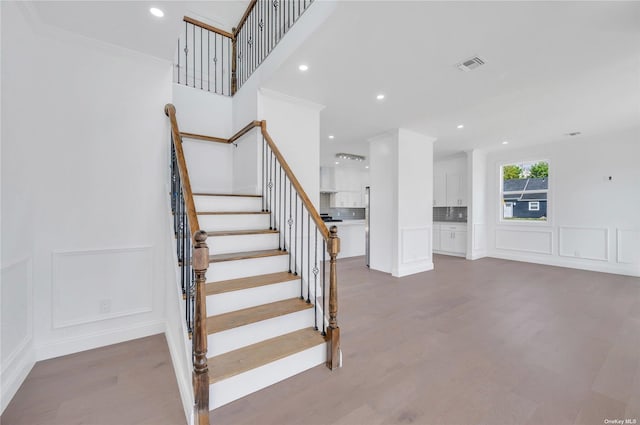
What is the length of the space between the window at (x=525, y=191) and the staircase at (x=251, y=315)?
6.56m

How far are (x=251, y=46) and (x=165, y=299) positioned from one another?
3481 mm

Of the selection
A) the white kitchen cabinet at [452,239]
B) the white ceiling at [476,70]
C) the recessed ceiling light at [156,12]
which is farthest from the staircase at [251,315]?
the white kitchen cabinet at [452,239]

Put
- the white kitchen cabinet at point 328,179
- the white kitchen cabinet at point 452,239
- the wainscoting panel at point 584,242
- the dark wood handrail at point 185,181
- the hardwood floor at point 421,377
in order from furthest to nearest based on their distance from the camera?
the white kitchen cabinet at point 328,179
the white kitchen cabinet at point 452,239
the wainscoting panel at point 584,242
the dark wood handrail at point 185,181
the hardwood floor at point 421,377

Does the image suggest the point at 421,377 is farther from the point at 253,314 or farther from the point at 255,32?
the point at 255,32

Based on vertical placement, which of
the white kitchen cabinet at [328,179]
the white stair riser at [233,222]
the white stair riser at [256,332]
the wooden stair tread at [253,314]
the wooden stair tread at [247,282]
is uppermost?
the white kitchen cabinet at [328,179]

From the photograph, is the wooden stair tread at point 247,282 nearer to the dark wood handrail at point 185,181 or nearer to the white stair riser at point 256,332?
the white stair riser at point 256,332

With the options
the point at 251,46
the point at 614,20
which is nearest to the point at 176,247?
the point at 251,46

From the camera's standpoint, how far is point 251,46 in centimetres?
379

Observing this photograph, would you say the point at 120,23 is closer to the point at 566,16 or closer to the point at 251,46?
the point at 251,46

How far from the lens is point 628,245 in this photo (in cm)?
502

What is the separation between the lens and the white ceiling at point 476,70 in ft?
6.72

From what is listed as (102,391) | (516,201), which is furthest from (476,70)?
(516,201)

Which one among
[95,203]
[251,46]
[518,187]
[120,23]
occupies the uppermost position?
[251,46]

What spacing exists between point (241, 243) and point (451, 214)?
270 inches
